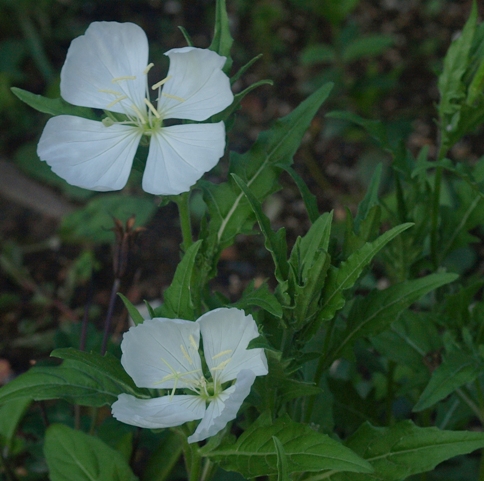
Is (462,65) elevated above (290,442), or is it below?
above

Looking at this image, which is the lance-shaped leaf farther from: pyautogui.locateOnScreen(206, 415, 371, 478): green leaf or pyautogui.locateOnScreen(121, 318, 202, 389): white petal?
pyautogui.locateOnScreen(206, 415, 371, 478): green leaf

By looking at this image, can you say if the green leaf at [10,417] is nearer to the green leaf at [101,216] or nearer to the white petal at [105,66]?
the white petal at [105,66]

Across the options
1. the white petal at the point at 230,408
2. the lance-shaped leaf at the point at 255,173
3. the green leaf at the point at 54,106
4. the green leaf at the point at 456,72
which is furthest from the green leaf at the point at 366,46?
the white petal at the point at 230,408

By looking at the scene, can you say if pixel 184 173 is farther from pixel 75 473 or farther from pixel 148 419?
pixel 75 473

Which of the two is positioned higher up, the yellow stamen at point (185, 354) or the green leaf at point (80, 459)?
the yellow stamen at point (185, 354)

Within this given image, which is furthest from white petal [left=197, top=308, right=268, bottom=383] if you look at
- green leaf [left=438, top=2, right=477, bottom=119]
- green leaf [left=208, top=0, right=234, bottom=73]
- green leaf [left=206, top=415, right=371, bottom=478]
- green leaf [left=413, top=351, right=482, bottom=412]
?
green leaf [left=438, top=2, right=477, bottom=119]

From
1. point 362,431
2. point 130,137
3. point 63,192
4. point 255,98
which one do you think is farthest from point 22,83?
point 362,431
